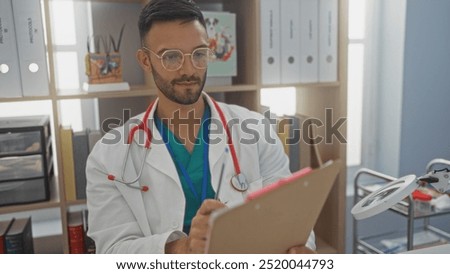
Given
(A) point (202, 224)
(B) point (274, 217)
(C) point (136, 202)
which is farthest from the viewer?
(C) point (136, 202)

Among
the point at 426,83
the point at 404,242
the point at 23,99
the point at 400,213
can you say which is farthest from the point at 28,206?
the point at 426,83

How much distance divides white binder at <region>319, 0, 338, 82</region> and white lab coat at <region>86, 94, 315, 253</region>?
1.74 feet

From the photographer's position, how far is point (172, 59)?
1.11 m

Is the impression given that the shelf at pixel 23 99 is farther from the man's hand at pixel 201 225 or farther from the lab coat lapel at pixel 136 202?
the man's hand at pixel 201 225

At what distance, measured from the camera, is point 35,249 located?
1.55 metres

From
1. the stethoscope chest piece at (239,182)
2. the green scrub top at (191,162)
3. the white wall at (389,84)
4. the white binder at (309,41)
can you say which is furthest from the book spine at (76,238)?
the white wall at (389,84)

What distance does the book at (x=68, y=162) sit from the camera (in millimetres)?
1387

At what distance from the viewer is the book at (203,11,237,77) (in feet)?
4.74

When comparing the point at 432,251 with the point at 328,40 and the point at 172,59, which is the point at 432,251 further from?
the point at 328,40

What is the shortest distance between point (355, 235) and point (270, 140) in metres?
0.67

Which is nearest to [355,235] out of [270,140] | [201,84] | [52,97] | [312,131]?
[312,131]

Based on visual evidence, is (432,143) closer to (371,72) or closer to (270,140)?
(371,72)

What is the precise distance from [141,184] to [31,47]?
54 centimetres

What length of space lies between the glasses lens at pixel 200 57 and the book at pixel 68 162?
515 mm
